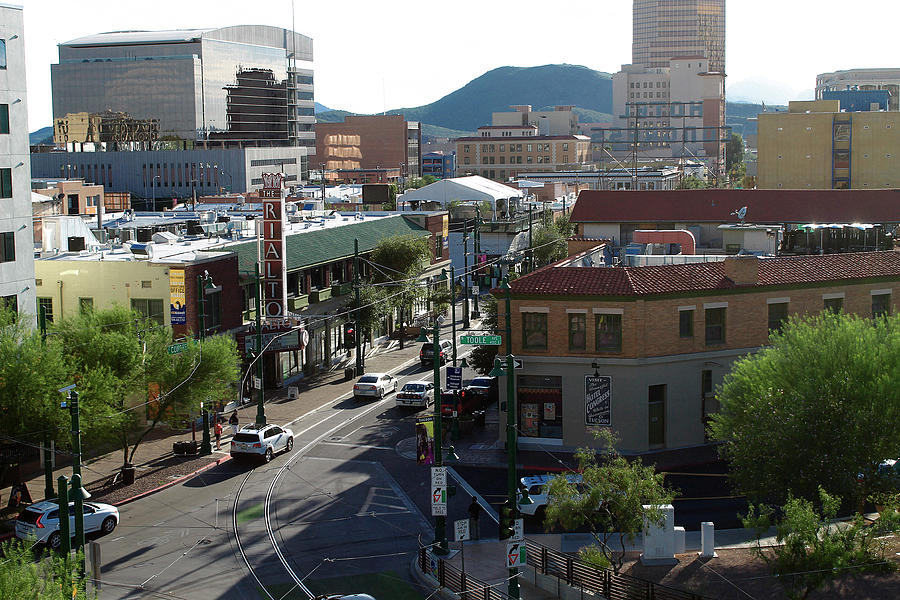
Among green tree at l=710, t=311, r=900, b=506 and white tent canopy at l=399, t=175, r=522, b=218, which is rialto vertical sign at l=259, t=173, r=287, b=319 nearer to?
green tree at l=710, t=311, r=900, b=506

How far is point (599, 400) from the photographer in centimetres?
4444

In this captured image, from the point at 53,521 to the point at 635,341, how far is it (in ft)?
77.4

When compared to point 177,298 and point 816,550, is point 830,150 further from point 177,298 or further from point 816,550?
point 816,550

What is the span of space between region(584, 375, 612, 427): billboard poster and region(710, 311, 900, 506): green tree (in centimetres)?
1279

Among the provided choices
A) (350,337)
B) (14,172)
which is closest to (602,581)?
(14,172)

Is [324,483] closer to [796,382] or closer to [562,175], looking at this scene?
[796,382]

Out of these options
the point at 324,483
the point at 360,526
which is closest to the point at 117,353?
the point at 324,483

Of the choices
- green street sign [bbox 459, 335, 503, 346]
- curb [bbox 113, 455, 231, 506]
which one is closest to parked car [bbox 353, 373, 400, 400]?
curb [bbox 113, 455, 231, 506]

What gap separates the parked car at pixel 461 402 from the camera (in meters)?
50.3

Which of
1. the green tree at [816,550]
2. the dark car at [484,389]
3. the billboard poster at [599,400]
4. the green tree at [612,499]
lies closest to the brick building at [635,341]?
the billboard poster at [599,400]

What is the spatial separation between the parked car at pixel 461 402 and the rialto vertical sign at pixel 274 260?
39.2 ft

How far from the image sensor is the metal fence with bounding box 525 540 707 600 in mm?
26781

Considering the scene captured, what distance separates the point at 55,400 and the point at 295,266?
27179 mm

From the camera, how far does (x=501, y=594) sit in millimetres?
27984
